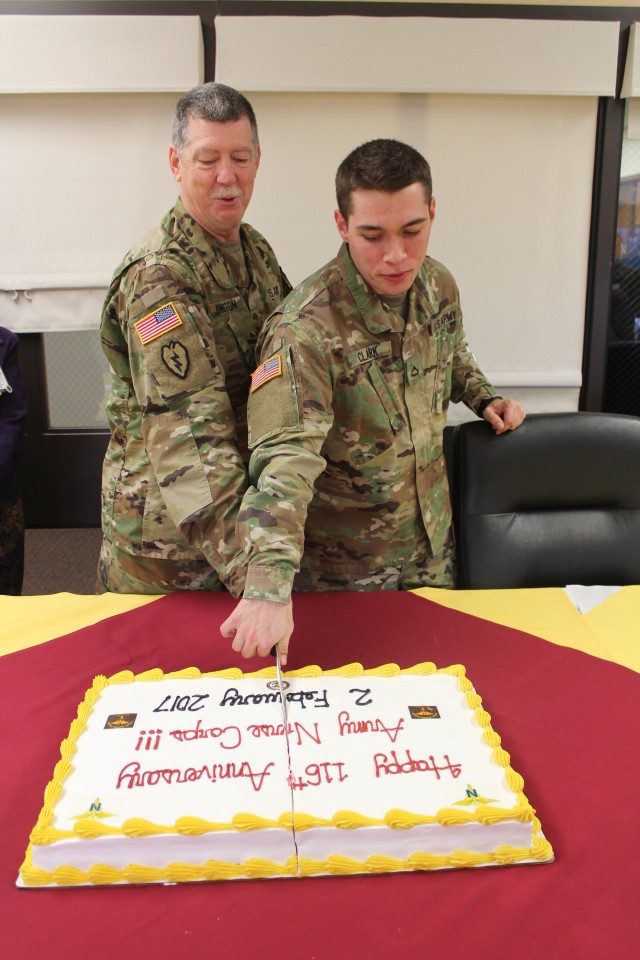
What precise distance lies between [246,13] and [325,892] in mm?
2740

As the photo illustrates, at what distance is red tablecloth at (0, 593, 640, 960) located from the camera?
2.21 feet

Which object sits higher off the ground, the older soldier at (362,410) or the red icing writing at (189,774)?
the older soldier at (362,410)

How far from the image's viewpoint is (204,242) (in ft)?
4.83

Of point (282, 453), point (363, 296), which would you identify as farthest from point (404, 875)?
point (363, 296)

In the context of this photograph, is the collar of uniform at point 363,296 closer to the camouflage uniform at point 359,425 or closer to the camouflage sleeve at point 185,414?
the camouflage uniform at point 359,425

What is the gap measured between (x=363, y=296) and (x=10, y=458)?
1.38 meters

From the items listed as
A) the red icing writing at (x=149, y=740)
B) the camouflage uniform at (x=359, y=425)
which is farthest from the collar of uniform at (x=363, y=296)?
the red icing writing at (x=149, y=740)

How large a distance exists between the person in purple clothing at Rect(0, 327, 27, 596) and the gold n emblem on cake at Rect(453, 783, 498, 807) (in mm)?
1868


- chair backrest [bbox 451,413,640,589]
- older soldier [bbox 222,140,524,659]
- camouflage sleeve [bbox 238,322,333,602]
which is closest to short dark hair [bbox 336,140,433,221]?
older soldier [bbox 222,140,524,659]

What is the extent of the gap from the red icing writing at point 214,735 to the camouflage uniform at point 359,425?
31 centimetres

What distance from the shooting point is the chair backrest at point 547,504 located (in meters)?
1.61

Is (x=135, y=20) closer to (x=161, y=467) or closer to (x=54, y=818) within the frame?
(x=161, y=467)

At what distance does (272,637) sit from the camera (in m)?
1.02

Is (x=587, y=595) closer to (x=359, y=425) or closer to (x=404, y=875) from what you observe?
(x=359, y=425)
